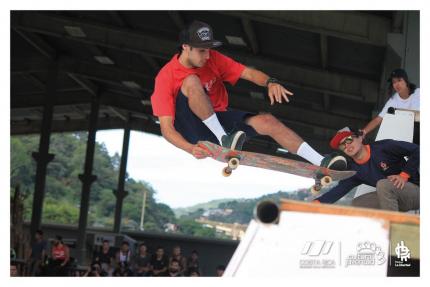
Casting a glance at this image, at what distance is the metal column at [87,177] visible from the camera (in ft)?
83.0

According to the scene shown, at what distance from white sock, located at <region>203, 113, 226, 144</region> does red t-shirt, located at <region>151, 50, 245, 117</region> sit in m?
0.27

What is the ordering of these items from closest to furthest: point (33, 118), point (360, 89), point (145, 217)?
point (360, 89) < point (33, 118) < point (145, 217)

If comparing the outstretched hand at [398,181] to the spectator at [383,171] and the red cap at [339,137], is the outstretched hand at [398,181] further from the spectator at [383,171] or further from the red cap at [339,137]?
the red cap at [339,137]

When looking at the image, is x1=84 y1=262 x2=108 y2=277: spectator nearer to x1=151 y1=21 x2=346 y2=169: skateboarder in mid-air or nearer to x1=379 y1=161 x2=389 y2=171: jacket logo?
x1=151 y1=21 x2=346 y2=169: skateboarder in mid-air

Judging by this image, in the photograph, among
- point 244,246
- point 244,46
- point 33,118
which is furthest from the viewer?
point 33,118

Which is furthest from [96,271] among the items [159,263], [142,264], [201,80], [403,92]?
[403,92]

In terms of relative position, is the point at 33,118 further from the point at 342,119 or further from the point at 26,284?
the point at 26,284

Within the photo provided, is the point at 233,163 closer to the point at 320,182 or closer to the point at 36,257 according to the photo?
the point at 320,182

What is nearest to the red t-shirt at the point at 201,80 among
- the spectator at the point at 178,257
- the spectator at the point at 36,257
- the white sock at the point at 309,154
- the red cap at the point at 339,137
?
the white sock at the point at 309,154

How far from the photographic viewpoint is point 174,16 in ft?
41.3

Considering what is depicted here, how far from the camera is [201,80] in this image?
25.4 ft

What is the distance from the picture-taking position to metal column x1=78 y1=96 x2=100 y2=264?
25.3 metres

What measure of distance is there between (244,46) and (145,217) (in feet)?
99.7
